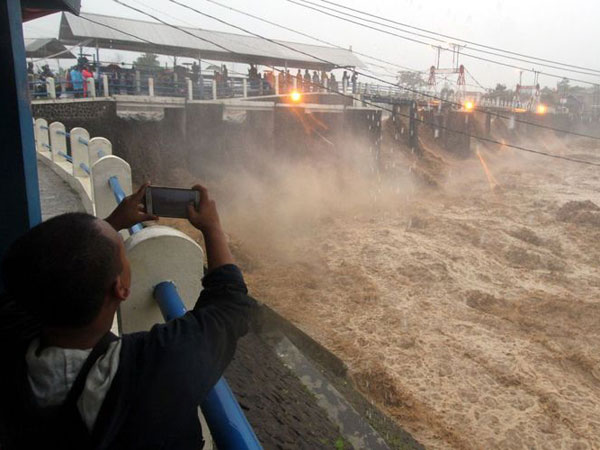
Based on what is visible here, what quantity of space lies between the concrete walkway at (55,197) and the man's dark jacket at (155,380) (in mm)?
5573

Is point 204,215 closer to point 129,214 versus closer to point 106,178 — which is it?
point 129,214

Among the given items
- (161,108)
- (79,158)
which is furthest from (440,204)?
(79,158)

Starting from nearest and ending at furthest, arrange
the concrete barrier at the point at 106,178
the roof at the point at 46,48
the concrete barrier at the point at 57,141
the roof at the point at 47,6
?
the roof at the point at 47,6 < the concrete barrier at the point at 106,178 < the concrete barrier at the point at 57,141 < the roof at the point at 46,48

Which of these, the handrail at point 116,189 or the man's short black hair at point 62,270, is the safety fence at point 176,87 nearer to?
the handrail at point 116,189

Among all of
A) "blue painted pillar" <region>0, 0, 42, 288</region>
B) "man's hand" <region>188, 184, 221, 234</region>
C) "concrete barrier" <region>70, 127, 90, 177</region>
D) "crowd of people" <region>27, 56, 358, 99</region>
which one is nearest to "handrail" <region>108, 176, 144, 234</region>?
"blue painted pillar" <region>0, 0, 42, 288</region>

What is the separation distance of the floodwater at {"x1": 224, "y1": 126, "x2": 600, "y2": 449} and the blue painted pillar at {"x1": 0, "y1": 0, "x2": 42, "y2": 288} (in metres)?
Result: 7.30

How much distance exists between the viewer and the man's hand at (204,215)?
1496 millimetres

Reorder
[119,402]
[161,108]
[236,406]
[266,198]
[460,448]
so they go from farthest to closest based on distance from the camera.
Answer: [266,198] → [161,108] → [460,448] → [236,406] → [119,402]

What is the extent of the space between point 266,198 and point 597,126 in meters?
63.4

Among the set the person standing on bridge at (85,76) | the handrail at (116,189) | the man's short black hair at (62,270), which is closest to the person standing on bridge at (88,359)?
the man's short black hair at (62,270)

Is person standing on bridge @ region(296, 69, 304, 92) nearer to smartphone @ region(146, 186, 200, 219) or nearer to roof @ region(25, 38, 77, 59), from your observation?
roof @ region(25, 38, 77, 59)

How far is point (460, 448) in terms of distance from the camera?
296 inches

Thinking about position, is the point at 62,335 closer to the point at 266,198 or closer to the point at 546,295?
the point at 546,295

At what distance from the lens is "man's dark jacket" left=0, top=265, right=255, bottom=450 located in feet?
3.52
